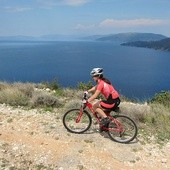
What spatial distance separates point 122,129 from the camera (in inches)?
312

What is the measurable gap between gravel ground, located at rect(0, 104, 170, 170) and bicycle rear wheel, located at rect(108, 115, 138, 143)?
0.16 m

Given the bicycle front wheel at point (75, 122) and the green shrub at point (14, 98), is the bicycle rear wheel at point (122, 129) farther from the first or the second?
the green shrub at point (14, 98)

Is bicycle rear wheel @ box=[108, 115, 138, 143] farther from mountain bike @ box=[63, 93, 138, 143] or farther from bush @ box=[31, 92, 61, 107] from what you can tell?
bush @ box=[31, 92, 61, 107]

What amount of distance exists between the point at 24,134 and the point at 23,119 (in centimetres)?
122

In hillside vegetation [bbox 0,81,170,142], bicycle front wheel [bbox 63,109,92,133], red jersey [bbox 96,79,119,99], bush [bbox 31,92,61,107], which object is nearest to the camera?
red jersey [bbox 96,79,119,99]

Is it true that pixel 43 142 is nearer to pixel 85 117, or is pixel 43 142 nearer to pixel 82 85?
pixel 85 117

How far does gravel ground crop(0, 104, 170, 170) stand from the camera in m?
6.60

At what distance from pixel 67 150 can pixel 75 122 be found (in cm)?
165

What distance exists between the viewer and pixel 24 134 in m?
8.05

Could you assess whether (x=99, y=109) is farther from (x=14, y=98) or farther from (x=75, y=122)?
(x=14, y=98)

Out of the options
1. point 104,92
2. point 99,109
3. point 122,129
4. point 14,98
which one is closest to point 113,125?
point 122,129

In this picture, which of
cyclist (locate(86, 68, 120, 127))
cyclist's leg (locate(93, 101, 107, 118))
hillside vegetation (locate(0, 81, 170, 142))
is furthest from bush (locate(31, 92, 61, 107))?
cyclist (locate(86, 68, 120, 127))

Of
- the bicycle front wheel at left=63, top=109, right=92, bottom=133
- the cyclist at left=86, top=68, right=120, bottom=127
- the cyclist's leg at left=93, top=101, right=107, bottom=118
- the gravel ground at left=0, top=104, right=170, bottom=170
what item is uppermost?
the cyclist at left=86, top=68, right=120, bottom=127

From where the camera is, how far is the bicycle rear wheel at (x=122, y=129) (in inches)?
309
